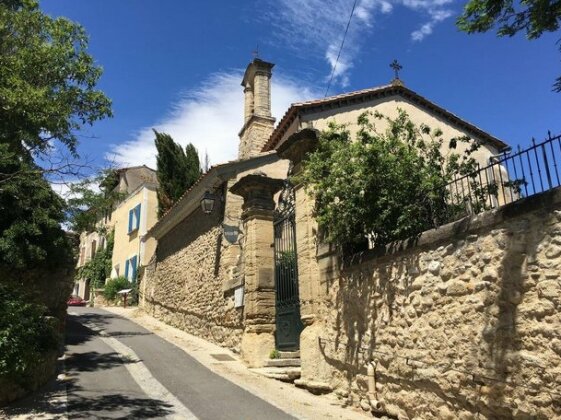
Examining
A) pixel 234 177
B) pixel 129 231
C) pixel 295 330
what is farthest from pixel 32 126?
pixel 129 231

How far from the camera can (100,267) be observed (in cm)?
3225

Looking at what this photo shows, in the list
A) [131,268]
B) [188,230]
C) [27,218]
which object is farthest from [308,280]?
[131,268]

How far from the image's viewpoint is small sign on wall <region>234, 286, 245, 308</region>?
10625 millimetres

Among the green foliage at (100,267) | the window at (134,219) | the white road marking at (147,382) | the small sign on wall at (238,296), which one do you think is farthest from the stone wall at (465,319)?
the green foliage at (100,267)

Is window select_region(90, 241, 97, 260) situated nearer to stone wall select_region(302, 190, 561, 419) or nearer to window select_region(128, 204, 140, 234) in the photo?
window select_region(128, 204, 140, 234)

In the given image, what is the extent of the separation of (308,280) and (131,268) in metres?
21.6

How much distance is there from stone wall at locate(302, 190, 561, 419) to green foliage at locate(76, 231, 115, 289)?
28042mm

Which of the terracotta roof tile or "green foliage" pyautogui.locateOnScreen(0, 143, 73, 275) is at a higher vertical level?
the terracotta roof tile

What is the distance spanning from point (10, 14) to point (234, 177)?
6172mm

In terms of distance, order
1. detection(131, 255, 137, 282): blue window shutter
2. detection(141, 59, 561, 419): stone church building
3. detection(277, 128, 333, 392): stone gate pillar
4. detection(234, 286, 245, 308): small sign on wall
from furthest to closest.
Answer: detection(131, 255, 137, 282): blue window shutter, detection(234, 286, 245, 308): small sign on wall, detection(277, 128, 333, 392): stone gate pillar, detection(141, 59, 561, 419): stone church building

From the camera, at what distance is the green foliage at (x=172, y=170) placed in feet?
79.7

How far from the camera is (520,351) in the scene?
425 cm

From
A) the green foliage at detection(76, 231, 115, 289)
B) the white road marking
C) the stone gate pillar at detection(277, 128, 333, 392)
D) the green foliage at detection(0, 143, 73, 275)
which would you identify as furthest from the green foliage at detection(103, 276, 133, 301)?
the stone gate pillar at detection(277, 128, 333, 392)

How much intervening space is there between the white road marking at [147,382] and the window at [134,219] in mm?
16438
